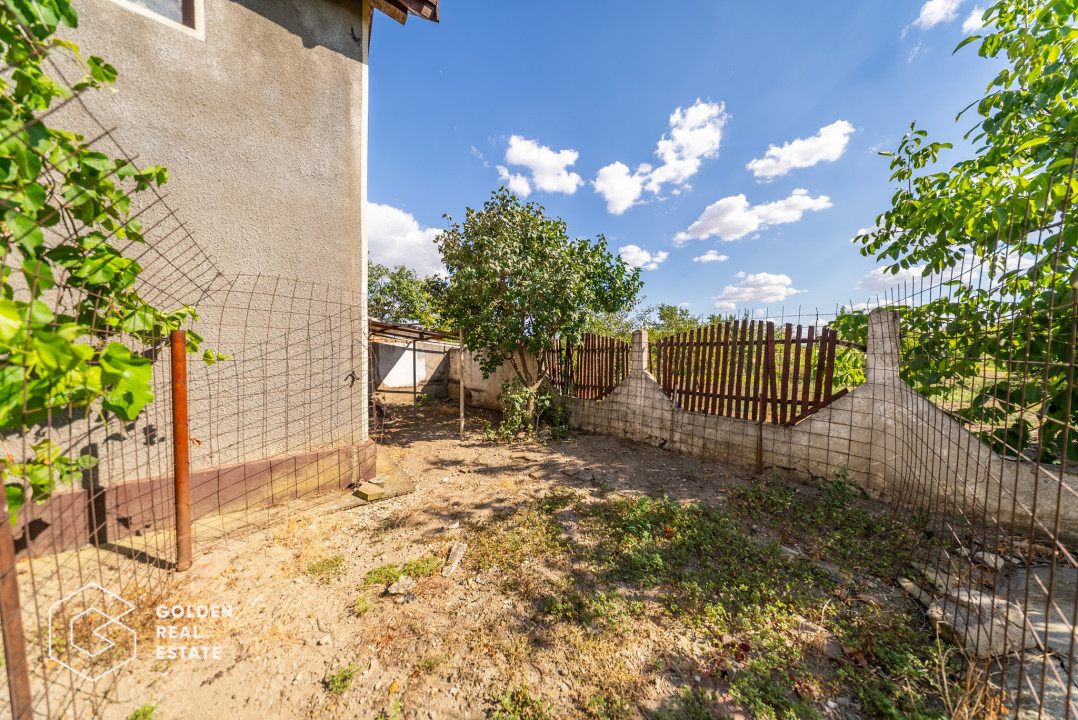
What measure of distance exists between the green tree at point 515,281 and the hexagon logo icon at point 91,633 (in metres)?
5.16

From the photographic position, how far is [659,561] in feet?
9.53

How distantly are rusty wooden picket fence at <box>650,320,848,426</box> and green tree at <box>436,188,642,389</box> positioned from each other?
204 cm

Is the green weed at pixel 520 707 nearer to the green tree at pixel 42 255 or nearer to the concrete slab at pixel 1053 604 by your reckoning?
the green tree at pixel 42 255

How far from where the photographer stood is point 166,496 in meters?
3.26

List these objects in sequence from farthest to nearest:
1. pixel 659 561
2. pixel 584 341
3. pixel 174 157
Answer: pixel 584 341 < pixel 174 157 < pixel 659 561

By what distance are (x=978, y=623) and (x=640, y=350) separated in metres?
4.57

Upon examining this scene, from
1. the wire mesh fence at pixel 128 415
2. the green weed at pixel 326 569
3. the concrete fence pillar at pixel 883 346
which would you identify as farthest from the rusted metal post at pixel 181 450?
the concrete fence pillar at pixel 883 346

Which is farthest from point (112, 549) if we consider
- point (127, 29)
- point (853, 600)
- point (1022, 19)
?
point (1022, 19)

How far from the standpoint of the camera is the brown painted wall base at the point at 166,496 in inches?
110

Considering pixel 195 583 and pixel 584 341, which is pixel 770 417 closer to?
pixel 584 341

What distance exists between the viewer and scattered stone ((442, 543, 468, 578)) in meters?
2.86

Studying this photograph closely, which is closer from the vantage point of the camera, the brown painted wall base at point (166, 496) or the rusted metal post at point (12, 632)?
the rusted metal post at point (12, 632)

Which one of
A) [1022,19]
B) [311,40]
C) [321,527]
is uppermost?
[311,40]

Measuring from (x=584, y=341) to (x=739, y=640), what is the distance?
219 inches
